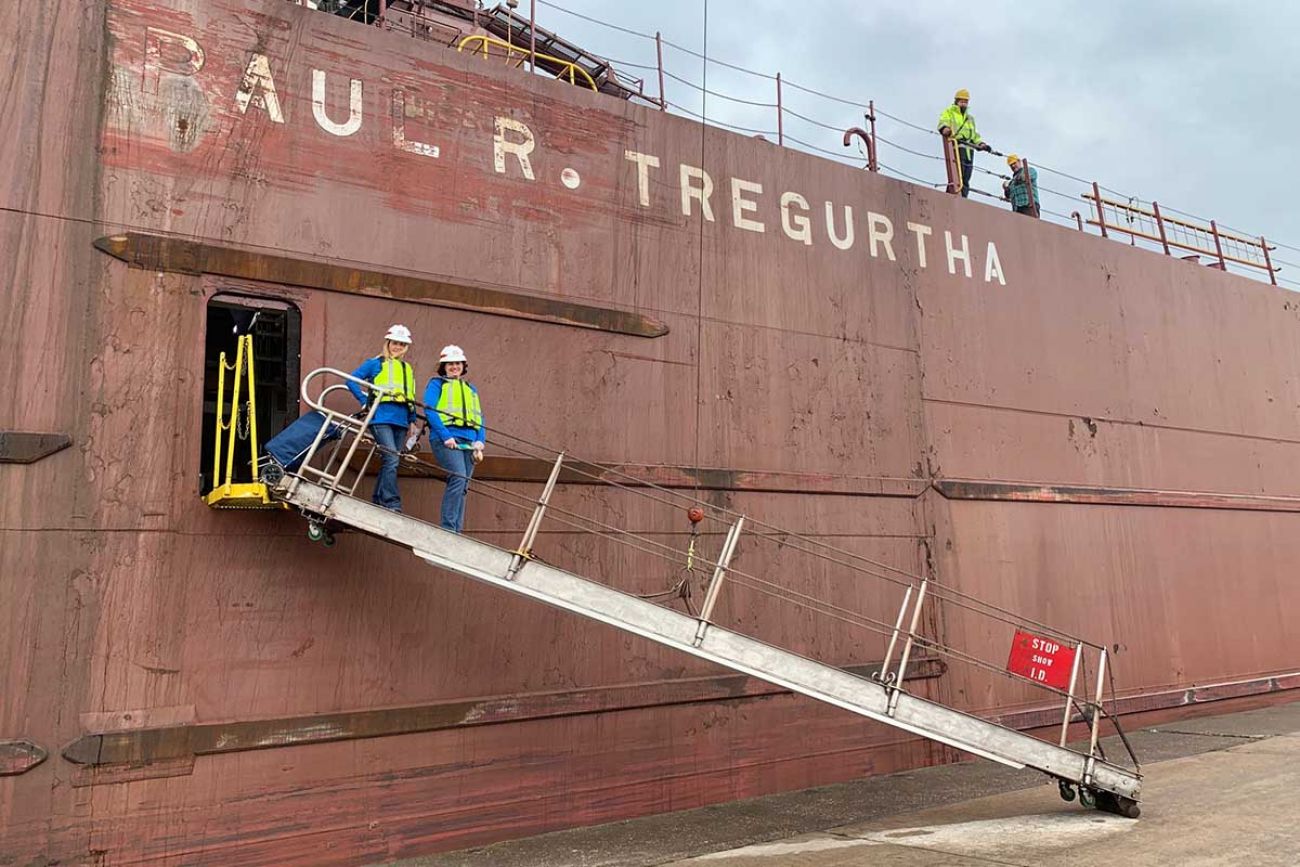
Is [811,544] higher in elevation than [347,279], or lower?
lower

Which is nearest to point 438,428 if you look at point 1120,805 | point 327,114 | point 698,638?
point 698,638

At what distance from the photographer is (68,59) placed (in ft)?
19.7

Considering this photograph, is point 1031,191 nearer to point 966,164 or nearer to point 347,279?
point 966,164

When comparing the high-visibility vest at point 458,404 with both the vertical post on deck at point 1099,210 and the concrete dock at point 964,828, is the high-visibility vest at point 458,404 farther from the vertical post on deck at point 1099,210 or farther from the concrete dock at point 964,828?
the vertical post on deck at point 1099,210

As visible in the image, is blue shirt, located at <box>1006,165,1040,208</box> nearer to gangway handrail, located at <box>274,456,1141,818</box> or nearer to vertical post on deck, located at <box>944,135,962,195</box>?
vertical post on deck, located at <box>944,135,962,195</box>

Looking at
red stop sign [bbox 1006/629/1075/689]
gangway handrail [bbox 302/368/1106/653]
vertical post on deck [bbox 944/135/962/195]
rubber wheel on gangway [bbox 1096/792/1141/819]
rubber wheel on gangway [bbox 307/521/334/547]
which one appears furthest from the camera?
vertical post on deck [bbox 944/135/962/195]

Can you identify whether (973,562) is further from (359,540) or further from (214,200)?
(214,200)

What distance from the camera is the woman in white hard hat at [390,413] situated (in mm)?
6145

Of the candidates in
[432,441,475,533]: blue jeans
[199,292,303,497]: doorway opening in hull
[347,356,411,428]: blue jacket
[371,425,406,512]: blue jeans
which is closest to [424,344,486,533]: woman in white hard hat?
[432,441,475,533]: blue jeans

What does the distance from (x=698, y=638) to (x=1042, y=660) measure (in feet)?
10.5

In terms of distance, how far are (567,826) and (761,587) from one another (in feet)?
8.06

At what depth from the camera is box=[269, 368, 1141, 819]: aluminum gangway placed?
5.75m

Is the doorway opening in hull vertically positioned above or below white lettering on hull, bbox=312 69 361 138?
below

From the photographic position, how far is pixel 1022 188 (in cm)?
1212
